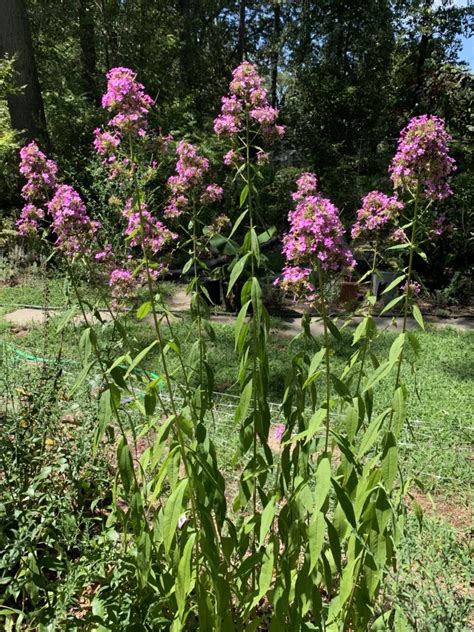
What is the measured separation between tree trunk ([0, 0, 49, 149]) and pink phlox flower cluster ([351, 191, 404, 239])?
8.70m

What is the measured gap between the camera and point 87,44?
40.0 feet

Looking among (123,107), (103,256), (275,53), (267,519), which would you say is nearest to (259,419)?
(267,519)

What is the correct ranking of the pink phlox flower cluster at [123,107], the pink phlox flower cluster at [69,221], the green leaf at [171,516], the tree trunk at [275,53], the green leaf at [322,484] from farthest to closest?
the tree trunk at [275,53] < the pink phlox flower cluster at [69,221] < the pink phlox flower cluster at [123,107] < the green leaf at [171,516] < the green leaf at [322,484]

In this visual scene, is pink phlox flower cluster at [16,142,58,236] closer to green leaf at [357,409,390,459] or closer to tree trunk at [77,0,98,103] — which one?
green leaf at [357,409,390,459]

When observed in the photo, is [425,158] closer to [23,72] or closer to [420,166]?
[420,166]

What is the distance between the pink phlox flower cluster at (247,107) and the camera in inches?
56.9

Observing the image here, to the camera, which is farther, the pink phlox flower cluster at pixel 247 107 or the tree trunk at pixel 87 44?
the tree trunk at pixel 87 44

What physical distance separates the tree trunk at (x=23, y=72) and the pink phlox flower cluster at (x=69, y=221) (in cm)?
846

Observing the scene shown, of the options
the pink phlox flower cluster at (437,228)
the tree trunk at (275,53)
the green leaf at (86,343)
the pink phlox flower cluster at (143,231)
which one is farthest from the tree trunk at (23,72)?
the green leaf at (86,343)

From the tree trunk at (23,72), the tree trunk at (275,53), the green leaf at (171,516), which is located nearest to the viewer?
the green leaf at (171,516)

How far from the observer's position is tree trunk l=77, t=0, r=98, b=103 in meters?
12.0

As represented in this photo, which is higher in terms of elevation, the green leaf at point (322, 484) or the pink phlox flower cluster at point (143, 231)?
the pink phlox flower cluster at point (143, 231)

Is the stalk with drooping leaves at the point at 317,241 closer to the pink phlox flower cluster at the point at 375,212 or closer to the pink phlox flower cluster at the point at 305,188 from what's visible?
the pink phlox flower cluster at the point at 305,188

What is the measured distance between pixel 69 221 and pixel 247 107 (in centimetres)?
56
